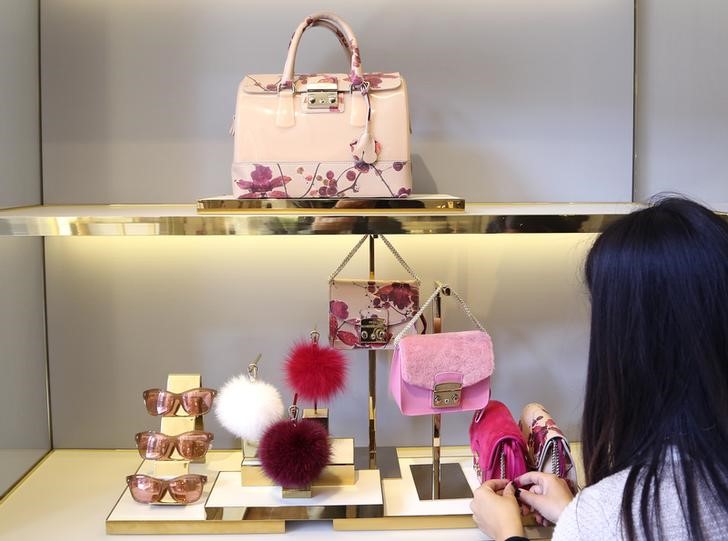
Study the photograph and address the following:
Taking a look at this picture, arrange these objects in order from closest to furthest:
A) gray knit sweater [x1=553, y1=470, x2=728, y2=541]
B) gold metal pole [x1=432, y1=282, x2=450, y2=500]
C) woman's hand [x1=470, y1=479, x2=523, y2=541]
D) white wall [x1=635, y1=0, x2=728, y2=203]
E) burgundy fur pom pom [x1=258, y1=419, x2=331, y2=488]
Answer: gray knit sweater [x1=553, y1=470, x2=728, y2=541] < woman's hand [x1=470, y1=479, x2=523, y2=541] < burgundy fur pom pom [x1=258, y1=419, x2=331, y2=488] < gold metal pole [x1=432, y1=282, x2=450, y2=500] < white wall [x1=635, y1=0, x2=728, y2=203]

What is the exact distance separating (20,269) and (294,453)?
0.54 metres

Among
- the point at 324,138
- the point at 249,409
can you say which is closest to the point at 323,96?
the point at 324,138

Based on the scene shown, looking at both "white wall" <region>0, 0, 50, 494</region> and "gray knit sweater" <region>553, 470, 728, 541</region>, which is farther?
"white wall" <region>0, 0, 50, 494</region>

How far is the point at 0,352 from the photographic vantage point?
3.89 feet

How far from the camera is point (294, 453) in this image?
109 centimetres

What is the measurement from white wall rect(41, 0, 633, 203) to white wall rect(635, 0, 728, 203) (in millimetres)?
39

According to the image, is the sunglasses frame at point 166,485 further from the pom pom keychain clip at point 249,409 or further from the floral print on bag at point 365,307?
the floral print on bag at point 365,307

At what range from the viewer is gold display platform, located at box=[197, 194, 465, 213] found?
1107 mm

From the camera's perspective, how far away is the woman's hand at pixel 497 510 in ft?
3.24

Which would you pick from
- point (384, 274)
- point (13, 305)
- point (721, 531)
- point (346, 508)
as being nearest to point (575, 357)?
point (384, 274)

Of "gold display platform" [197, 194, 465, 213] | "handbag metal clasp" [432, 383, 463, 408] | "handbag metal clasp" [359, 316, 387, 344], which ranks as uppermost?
"gold display platform" [197, 194, 465, 213]

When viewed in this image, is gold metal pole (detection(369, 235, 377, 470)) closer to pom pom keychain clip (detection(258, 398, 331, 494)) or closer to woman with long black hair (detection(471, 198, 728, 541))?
pom pom keychain clip (detection(258, 398, 331, 494))

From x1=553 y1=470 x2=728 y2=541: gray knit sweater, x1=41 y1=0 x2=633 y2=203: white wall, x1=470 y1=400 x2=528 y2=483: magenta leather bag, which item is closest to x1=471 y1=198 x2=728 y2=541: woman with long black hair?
x1=553 y1=470 x2=728 y2=541: gray knit sweater

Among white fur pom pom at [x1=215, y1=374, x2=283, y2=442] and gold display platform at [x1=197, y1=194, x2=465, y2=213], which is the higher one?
gold display platform at [x1=197, y1=194, x2=465, y2=213]
